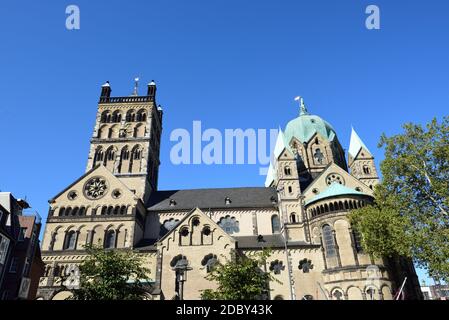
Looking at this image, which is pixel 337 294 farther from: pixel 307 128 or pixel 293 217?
pixel 307 128

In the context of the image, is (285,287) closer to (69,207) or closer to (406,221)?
(406,221)

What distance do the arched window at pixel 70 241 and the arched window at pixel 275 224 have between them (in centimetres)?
2669

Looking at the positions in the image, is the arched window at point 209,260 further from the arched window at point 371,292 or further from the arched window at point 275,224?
the arched window at point 371,292

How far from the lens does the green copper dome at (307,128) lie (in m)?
57.2

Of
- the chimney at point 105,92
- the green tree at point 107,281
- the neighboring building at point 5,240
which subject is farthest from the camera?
the chimney at point 105,92

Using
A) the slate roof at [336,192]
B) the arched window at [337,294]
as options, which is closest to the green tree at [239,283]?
the arched window at [337,294]

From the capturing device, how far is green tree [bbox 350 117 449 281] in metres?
23.0

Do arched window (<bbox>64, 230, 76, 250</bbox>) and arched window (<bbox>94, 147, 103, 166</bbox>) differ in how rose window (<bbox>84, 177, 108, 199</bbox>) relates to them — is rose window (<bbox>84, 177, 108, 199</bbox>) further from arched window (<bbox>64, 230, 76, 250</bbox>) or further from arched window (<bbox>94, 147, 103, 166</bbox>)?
arched window (<bbox>94, 147, 103, 166</bbox>)

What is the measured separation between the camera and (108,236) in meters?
39.6

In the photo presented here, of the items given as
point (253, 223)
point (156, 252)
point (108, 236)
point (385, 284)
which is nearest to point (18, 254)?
point (108, 236)

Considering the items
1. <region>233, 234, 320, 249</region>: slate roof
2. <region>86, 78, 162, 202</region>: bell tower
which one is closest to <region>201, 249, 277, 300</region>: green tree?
<region>233, 234, 320, 249</region>: slate roof

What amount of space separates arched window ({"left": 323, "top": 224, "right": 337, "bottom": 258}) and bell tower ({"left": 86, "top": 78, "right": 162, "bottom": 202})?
26.8 meters
